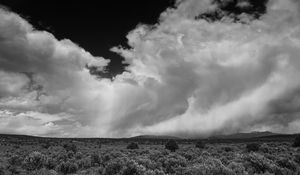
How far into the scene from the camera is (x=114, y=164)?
17344 mm

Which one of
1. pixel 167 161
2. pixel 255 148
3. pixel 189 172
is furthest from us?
pixel 255 148

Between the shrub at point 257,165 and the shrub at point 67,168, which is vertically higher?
the shrub at point 257,165

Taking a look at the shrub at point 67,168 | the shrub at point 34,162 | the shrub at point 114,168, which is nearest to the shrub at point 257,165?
the shrub at point 114,168

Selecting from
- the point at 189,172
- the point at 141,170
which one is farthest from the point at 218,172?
the point at 141,170

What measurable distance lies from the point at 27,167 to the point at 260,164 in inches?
626

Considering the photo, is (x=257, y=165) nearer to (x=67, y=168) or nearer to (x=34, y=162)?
(x=67, y=168)

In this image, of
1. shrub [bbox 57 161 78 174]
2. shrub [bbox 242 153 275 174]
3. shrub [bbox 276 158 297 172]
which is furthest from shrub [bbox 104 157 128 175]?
shrub [bbox 276 158 297 172]

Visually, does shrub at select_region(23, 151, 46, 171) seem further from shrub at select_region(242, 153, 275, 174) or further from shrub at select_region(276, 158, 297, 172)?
shrub at select_region(276, 158, 297, 172)

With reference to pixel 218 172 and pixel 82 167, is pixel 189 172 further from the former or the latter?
pixel 82 167

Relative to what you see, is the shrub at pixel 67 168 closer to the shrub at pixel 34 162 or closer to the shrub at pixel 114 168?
the shrub at pixel 34 162

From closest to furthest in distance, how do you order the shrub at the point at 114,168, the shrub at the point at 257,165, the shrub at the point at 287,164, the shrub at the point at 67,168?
the shrub at the point at 257,165 < the shrub at the point at 114,168 < the shrub at the point at 287,164 < the shrub at the point at 67,168

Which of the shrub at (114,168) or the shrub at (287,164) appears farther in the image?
the shrub at (287,164)

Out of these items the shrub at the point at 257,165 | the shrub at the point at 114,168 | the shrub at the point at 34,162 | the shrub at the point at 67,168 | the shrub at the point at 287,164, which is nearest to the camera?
the shrub at the point at 257,165

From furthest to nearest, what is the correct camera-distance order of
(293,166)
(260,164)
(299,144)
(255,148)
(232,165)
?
(299,144) → (255,148) → (293,166) → (260,164) → (232,165)
